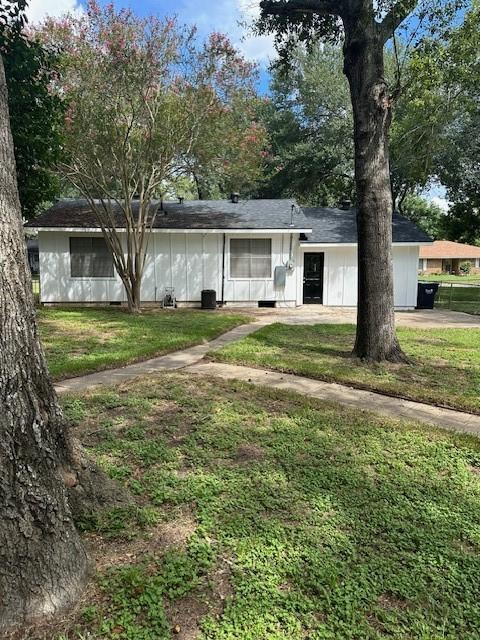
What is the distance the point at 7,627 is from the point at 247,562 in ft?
3.52

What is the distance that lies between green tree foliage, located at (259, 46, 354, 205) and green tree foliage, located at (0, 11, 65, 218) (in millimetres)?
13272

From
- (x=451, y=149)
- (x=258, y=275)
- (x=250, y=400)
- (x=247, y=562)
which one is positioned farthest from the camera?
(x=451, y=149)

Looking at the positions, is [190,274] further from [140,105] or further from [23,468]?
[23,468]

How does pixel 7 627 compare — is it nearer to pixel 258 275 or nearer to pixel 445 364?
pixel 445 364

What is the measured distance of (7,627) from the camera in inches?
69.7

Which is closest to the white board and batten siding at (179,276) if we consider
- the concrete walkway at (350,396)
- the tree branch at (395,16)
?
the tree branch at (395,16)

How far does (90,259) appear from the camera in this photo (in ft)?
47.7

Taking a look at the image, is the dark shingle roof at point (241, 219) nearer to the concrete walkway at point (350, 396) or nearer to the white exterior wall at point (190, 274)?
the white exterior wall at point (190, 274)

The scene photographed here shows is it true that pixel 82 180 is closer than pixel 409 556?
No

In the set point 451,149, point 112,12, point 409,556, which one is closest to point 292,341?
point 409,556

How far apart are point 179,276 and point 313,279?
464cm

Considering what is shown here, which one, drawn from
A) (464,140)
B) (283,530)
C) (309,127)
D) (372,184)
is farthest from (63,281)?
(464,140)

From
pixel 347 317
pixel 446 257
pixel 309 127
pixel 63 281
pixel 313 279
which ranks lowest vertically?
pixel 347 317

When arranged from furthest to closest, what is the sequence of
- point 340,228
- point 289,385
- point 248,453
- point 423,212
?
point 423,212
point 340,228
point 289,385
point 248,453
